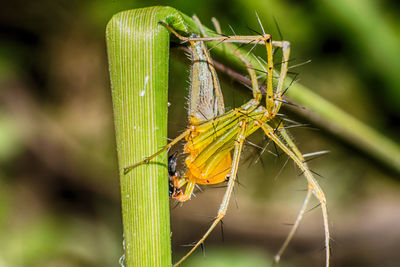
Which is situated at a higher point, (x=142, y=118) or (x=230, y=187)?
(x=142, y=118)

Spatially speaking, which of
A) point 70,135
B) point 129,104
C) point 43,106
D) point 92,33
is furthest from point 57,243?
point 129,104

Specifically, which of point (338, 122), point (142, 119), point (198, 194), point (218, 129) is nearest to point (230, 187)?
point (218, 129)

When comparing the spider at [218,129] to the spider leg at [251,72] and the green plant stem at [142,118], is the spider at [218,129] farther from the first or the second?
the green plant stem at [142,118]

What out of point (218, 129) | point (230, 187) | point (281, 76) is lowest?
point (230, 187)

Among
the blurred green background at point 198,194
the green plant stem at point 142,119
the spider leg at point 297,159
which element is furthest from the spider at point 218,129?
the blurred green background at point 198,194

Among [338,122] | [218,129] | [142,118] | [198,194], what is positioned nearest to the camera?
[142,118]

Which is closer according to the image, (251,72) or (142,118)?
(142,118)

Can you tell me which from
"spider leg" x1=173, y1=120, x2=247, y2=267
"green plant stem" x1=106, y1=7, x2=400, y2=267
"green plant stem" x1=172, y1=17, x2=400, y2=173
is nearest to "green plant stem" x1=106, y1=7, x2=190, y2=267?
"green plant stem" x1=106, y1=7, x2=400, y2=267

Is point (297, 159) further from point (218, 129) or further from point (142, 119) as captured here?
point (142, 119)

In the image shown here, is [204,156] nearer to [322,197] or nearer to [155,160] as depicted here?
[155,160]

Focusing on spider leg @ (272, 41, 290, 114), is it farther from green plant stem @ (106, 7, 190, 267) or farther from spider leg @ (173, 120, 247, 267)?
green plant stem @ (106, 7, 190, 267)
